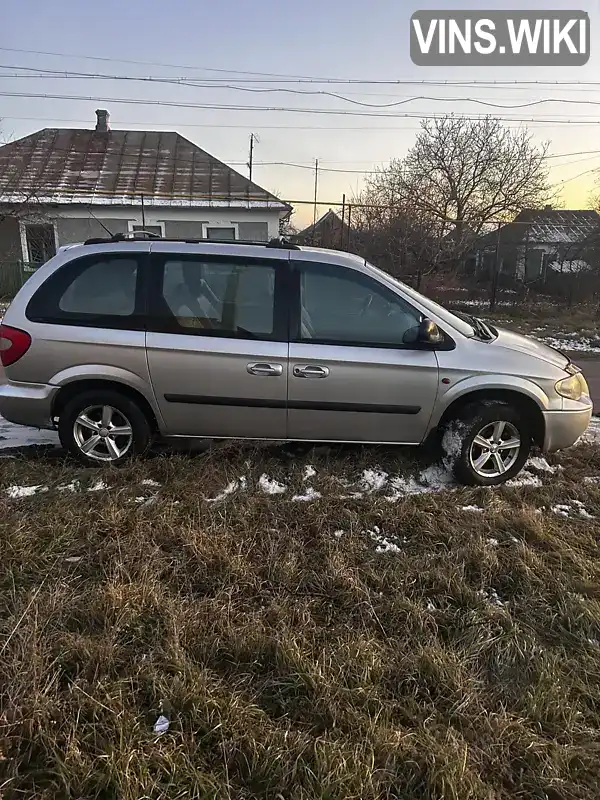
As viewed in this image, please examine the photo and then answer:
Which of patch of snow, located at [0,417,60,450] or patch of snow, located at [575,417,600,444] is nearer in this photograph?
patch of snow, located at [0,417,60,450]

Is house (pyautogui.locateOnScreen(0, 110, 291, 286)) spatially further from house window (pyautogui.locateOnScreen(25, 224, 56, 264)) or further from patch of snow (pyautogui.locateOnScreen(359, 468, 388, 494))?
patch of snow (pyautogui.locateOnScreen(359, 468, 388, 494))

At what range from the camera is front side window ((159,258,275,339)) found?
373cm

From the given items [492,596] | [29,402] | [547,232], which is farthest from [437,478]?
[547,232]

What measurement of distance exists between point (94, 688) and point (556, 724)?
5.63ft

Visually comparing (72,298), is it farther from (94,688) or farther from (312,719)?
(312,719)

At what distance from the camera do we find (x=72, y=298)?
375cm

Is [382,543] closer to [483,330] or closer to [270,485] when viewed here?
[270,485]

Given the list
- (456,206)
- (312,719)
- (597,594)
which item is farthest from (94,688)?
(456,206)

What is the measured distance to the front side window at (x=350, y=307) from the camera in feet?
12.3

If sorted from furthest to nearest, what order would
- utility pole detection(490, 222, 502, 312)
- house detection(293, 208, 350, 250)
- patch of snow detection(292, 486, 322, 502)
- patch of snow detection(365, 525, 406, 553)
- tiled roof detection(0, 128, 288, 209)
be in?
tiled roof detection(0, 128, 288, 209) → house detection(293, 208, 350, 250) → utility pole detection(490, 222, 502, 312) → patch of snow detection(292, 486, 322, 502) → patch of snow detection(365, 525, 406, 553)

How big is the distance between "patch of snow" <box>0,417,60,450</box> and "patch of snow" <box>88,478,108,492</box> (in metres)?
1.01

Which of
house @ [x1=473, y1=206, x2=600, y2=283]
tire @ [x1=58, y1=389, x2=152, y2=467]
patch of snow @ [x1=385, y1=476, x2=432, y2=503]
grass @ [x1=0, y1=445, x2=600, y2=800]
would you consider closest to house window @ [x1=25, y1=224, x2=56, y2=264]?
house @ [x1=473, y1=206, x2=600, y2=283]

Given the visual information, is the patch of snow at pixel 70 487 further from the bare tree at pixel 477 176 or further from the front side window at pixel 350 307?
the bare tree at pixel 477 176

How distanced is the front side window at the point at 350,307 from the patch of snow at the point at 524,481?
143 cm
